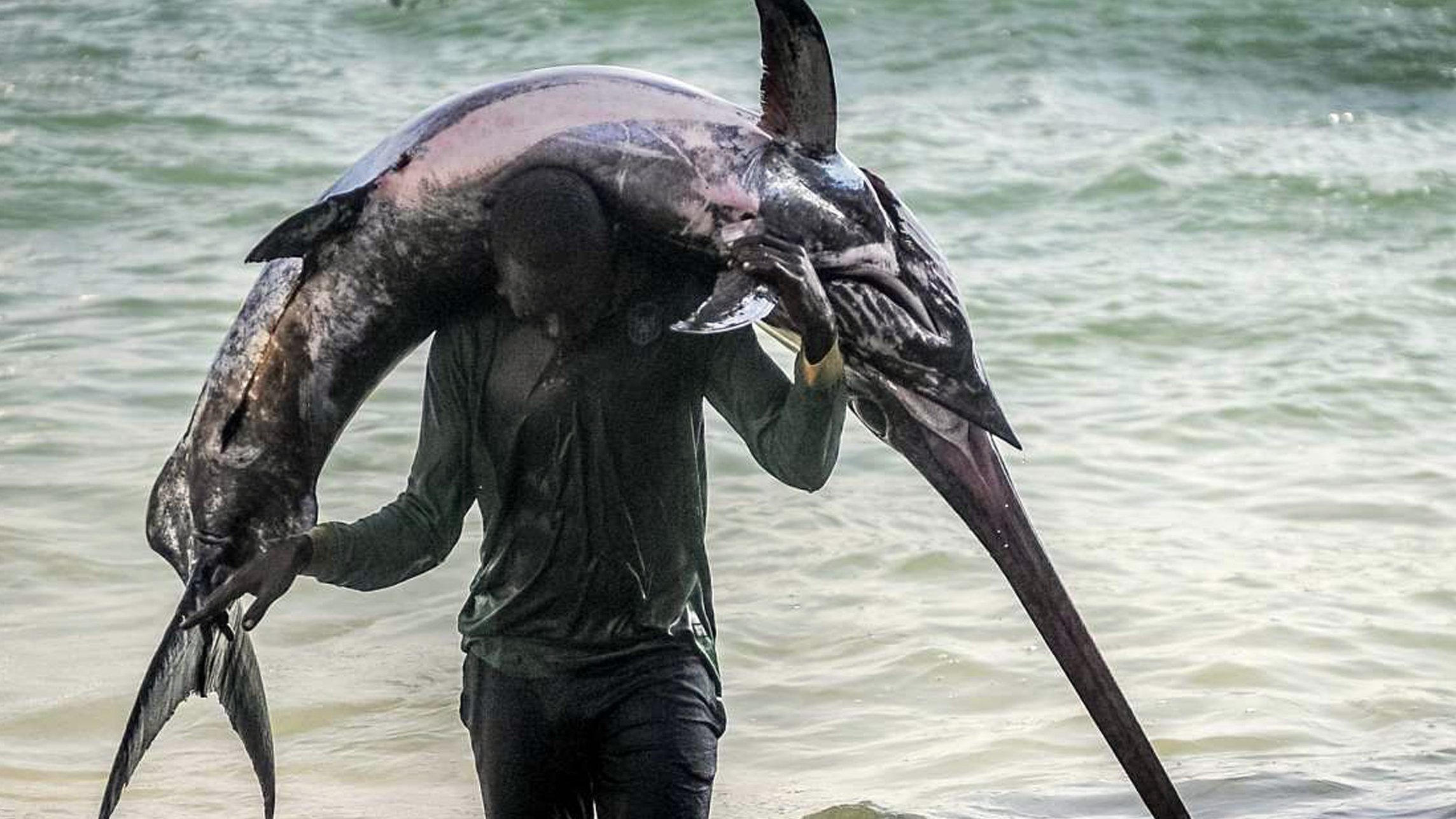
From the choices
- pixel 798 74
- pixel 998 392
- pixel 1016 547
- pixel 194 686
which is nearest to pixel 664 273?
pixel 798 74

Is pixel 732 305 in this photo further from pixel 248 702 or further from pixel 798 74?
pixel 248 702

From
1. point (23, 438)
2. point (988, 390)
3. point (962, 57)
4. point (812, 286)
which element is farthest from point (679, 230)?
point (962, 57)

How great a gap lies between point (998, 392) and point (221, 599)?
6573 millimetres

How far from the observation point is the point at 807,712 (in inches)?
245

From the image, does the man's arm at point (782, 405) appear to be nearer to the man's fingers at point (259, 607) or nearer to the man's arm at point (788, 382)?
the man's arm at point (788, 382)

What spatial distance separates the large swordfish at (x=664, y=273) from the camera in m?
3.04

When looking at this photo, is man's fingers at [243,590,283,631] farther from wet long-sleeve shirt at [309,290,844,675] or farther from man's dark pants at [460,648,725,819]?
man's dark pants at [460,648,725,819]

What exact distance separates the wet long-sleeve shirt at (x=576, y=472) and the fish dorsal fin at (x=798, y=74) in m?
0.30

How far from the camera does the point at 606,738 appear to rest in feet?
10.5

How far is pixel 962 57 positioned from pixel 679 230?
13.1 meters

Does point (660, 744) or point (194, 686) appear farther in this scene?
point (194, 686)

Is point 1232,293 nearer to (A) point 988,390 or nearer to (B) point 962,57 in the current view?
(B) point 962,57

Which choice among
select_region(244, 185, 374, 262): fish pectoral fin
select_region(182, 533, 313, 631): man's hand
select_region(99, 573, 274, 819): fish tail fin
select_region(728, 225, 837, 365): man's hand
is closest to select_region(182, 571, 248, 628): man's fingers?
select_region(182, 533, 313, 631): man's hand

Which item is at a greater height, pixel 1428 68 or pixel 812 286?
pixel 812 286
